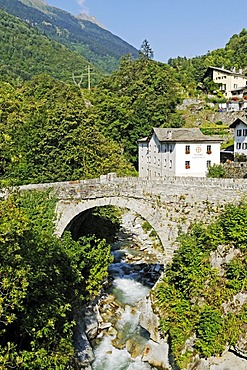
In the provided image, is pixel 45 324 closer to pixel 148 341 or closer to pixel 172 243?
pixel 148 341

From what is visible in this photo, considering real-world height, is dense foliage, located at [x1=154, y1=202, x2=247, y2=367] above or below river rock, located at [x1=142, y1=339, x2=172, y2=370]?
above

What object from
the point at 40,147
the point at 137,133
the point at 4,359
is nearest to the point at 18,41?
the point at 137,133

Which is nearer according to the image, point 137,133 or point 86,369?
point 86,369

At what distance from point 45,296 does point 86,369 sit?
16.3 feet

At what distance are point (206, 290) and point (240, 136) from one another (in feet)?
79.5

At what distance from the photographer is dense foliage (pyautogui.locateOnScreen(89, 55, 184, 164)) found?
51500 millimetres

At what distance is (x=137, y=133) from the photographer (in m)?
51.2

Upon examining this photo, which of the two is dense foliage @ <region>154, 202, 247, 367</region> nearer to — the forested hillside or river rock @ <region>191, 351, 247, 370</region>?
river rock @ <region>191, 351, 247, 370</region>

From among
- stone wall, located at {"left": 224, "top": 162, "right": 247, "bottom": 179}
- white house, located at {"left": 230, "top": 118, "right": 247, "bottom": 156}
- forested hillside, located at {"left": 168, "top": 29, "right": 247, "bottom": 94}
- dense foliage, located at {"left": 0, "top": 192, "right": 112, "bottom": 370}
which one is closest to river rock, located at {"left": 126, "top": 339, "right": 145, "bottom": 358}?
dense foliage, located at {"left": 0, "top": 192, "right": 112, "bottom": 370}

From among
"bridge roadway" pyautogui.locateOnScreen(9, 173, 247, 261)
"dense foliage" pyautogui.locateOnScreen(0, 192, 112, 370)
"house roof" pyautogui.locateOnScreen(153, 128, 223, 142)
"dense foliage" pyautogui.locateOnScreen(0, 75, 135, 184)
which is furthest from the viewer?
"house roof" pyautogui.locateOnScreen(153, 128, 223, 142)

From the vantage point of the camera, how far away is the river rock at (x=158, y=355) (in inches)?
699

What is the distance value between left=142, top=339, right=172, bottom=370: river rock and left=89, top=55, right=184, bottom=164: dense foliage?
34402mm

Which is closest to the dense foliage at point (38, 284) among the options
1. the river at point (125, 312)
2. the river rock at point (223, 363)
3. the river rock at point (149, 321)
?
the river at point (125, 312)

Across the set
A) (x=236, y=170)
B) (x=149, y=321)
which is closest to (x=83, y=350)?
(x=149, y=321)
